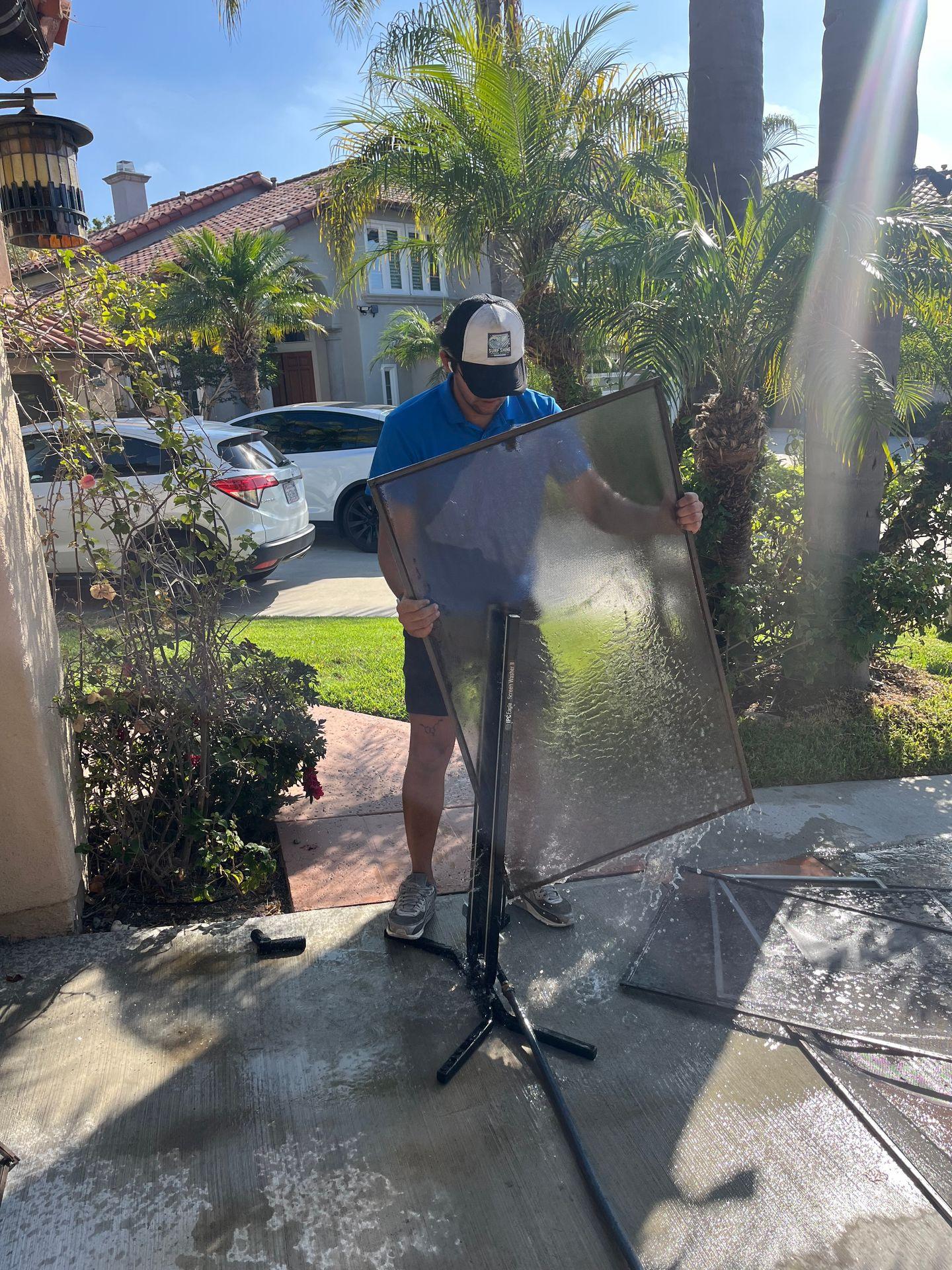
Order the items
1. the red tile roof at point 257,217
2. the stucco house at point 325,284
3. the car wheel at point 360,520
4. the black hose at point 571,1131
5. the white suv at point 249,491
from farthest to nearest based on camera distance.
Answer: the stucco house at point 325,284, the red tile roof at point 257,217, the car wheel at point 360,520, the white suv at point 249,491, the black hose at point 571,1131

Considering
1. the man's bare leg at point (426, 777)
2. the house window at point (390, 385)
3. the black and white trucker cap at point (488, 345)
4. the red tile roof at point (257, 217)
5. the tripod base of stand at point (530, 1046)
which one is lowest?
the tripod base of stand at point (530, 1046)

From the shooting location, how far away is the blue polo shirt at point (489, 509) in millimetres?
2367

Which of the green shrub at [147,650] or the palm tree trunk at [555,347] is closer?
the green shrub at [147,650]

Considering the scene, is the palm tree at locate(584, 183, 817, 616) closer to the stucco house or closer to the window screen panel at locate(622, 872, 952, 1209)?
the window screen panel at locate(622, 872, 952, 1209)

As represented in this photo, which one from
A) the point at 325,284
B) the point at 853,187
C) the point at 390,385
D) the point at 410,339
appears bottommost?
the point at 853,187

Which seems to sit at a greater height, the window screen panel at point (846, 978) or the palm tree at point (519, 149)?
the palm tree at point (519, 149)

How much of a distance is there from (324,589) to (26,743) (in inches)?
272

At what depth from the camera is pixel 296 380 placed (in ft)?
80.4

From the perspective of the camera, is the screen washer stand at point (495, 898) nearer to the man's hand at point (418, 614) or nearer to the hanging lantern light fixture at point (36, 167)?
the man's hand at point (418, 614)

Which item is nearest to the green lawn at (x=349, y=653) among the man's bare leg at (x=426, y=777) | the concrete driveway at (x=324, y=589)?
the concrete driveway at (x=324, y=589)

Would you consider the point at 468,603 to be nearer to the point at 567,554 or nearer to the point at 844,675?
the point at 567,554

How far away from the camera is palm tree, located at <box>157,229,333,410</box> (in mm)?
16578

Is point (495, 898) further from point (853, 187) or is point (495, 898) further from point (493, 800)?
point (853, 187)

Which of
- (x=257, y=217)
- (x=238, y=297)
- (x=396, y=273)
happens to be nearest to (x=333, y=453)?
(x=238, y=297)
